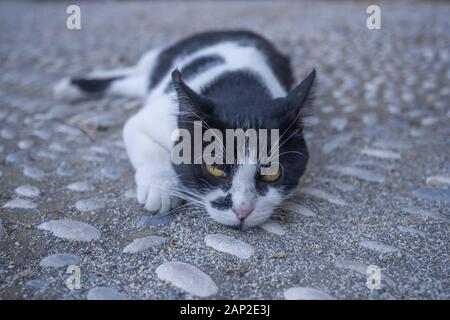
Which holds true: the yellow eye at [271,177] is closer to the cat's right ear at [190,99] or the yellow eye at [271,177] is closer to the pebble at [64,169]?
the cat's right ear at [190,99]

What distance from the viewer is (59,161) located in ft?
9.08

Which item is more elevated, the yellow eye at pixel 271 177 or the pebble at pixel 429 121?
the yellow eye at pixel 271 177

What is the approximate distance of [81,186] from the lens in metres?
2.45

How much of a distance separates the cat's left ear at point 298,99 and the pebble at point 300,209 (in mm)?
481

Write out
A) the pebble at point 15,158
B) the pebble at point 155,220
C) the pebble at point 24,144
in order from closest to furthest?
1. the pebble at point 155,220
2. the pebble at point 15,158
3. the pebble at point 24,144

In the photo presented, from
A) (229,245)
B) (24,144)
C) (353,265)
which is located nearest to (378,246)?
(353,265)

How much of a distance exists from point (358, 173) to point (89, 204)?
1575mm

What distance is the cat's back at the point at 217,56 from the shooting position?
2.89 meters

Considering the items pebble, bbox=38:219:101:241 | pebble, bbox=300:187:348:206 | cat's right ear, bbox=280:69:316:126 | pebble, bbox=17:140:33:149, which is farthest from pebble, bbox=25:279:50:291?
pebble, bbox=17:140:33:149

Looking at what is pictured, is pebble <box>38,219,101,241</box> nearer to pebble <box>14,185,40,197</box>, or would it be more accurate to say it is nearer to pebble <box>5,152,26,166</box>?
pebble <box>14,185,40,197</box>

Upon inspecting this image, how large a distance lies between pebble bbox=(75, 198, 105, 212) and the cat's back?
926 mm

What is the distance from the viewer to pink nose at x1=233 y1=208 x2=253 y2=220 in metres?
1.90

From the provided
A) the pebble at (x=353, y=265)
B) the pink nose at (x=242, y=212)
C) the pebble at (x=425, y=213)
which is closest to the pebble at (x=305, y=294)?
the pebble at (x=353, y=265)

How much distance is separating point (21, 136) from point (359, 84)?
121 inches
